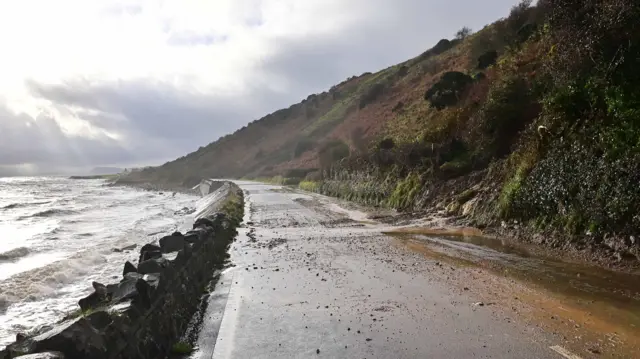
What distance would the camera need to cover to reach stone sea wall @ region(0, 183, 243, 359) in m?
4.91

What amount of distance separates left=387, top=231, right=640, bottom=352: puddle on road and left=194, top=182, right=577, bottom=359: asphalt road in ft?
3.04

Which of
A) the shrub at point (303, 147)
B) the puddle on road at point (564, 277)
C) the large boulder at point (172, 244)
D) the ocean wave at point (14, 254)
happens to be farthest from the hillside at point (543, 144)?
the shrub at point (303, 147)

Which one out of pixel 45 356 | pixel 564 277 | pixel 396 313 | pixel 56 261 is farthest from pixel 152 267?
pixel 56 261

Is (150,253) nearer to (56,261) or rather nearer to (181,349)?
(181,349)

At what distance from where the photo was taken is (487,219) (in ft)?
51.3

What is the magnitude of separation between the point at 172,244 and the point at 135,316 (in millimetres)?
5188

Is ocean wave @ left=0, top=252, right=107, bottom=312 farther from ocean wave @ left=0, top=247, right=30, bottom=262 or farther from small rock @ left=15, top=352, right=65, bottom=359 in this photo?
small rock @ left=15, top=352, right=65, bottom=359

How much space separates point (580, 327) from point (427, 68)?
54.0 m

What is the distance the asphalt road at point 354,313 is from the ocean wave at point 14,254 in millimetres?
9030

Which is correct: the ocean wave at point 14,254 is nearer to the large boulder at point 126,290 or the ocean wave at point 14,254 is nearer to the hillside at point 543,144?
the large boulder at point 126,290

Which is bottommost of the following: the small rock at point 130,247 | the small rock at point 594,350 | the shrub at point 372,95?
the small rock at point 130,247

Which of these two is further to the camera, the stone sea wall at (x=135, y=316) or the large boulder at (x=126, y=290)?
the large boulder at (x=126, y=290)

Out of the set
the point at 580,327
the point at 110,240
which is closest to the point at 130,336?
the point at 580,327

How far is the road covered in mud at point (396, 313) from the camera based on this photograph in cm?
604
